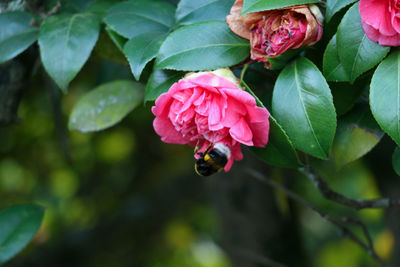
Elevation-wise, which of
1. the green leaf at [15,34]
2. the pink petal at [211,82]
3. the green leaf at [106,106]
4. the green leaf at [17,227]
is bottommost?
the green leaf at [17,227]

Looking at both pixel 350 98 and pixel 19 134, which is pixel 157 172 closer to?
pixel 19 134

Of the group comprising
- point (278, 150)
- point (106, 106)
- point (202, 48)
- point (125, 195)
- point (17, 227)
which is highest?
point (202, 48)

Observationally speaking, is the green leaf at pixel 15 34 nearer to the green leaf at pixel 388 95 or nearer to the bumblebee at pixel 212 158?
the bumblebee at pixel 212 158

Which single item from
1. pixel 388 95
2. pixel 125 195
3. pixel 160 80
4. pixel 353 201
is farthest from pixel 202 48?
pixel 125 195

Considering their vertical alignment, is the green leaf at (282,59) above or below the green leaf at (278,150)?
above

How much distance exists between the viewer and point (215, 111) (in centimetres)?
71

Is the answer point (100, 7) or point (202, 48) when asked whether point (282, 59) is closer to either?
point (202, 48)

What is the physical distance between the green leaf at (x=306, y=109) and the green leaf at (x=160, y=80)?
0.60ft

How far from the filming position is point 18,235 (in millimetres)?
1146

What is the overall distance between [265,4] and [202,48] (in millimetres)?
142

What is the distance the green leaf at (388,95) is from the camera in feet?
2.24

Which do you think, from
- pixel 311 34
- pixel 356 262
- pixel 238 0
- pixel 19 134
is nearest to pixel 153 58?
pixel 238 0

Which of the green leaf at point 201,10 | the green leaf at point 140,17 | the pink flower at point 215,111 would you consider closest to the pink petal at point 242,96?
the pink flower at point 215,111

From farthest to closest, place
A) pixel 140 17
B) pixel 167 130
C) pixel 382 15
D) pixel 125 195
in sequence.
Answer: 1. pixel 125 195
2. pixel 140 17
3. pixel 167 130
4. pixel 382 15
